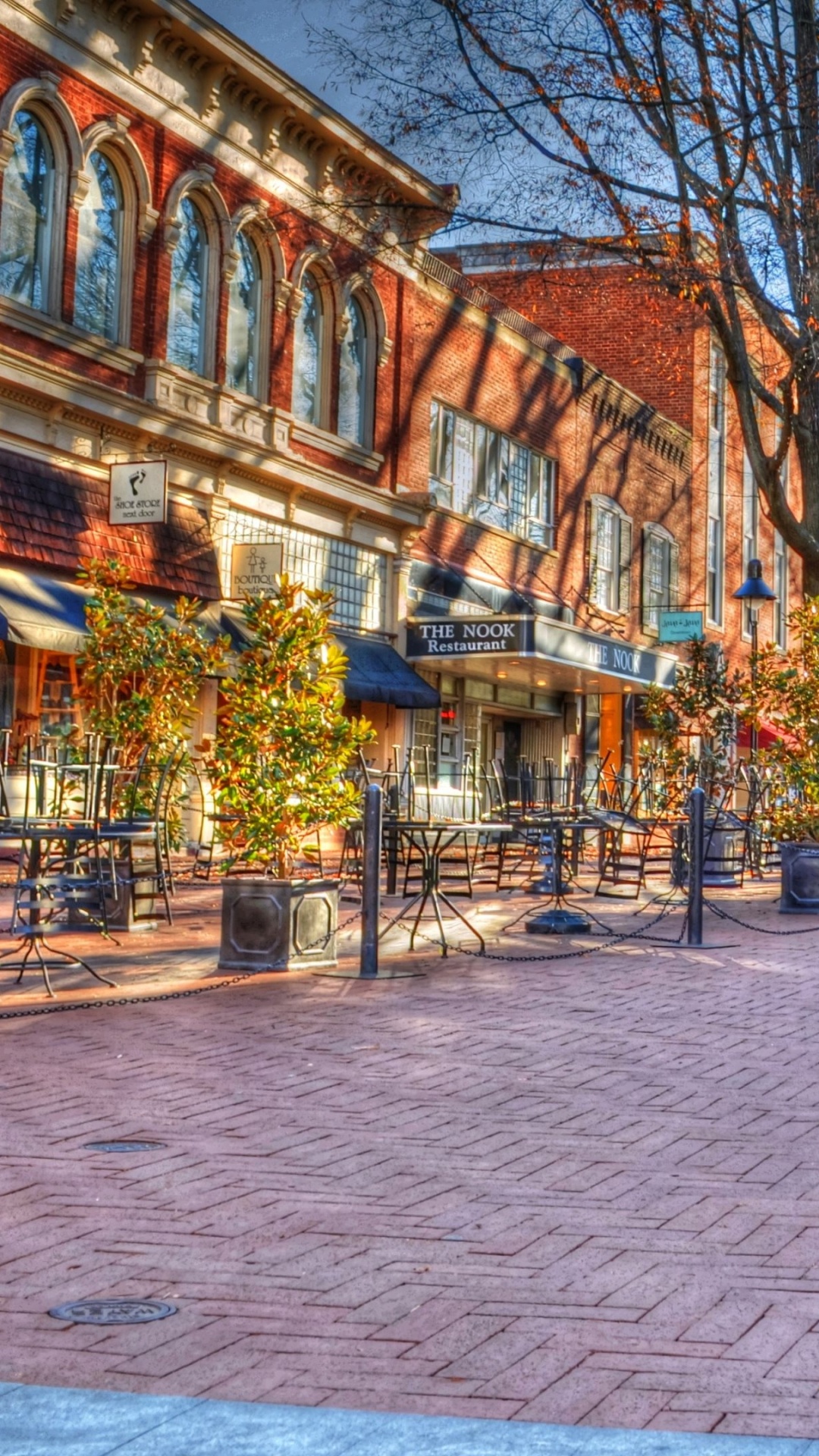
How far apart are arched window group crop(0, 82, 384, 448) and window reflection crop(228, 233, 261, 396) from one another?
21mm

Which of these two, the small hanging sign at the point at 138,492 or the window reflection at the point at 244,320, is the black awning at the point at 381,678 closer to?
the window reflection at the point at 244,320

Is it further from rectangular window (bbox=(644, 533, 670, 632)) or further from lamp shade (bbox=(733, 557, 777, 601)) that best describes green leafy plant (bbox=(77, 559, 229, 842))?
rectangular window (bbox=(644, 533, 670, 632))

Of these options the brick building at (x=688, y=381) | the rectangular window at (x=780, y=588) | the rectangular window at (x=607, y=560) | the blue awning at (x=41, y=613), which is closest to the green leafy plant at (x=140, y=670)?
the blue awning at (x=41, y=613)

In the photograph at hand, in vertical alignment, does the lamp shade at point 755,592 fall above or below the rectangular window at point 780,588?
below

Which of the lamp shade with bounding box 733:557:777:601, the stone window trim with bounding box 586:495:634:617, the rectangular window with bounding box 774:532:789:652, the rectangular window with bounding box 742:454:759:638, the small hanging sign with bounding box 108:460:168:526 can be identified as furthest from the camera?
the rectangular window with bounding box 774:532:789:652

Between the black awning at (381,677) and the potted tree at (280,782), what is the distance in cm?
1314

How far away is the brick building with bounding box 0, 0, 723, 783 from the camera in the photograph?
1969 centimetres

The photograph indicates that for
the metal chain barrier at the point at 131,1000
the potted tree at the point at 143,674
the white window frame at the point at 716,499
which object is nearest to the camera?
the metal chain barrier at the point at 131,1000

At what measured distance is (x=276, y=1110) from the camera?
652cm

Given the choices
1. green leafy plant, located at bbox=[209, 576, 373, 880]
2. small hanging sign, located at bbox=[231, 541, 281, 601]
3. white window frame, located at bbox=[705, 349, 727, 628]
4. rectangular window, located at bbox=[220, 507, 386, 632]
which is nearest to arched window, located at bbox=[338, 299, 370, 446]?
rectangular window, located at bbox=[220, 507, 386, 632]

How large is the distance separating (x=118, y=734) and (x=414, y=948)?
4.04 m

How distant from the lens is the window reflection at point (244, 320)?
928 inches

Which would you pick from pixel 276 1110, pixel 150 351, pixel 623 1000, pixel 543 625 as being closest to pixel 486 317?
pixel 543 625

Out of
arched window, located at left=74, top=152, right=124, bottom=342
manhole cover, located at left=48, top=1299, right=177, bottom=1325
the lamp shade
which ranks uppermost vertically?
arched window, located at left=74, top=152, right=124, bottom=342
